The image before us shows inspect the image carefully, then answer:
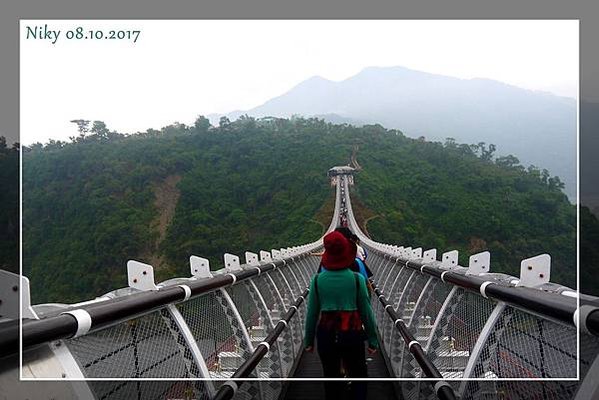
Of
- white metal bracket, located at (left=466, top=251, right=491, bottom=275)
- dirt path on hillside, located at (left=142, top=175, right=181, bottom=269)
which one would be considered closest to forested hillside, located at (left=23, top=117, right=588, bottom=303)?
dirt path on hillside, located at (left=142, top=175, right=181, bottom=269)

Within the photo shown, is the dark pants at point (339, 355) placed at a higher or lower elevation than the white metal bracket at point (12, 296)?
lower

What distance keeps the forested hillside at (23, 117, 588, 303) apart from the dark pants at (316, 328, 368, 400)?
6.18ft

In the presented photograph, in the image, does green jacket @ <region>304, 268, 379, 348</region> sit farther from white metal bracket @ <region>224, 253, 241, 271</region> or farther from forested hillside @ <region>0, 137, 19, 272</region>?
forested hillside @ <region>0, 137, 19, 272</region>

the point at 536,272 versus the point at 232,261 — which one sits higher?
the point at 536,272

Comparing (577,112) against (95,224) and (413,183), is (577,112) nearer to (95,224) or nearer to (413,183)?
(95,224)

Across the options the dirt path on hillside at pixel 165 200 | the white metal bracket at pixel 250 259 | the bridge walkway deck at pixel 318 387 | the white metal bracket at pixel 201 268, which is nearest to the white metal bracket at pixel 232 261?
the white metal bracket at pixel 250 259

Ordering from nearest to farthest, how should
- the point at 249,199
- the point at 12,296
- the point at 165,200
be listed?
the point at 12,296
the point at 165,200
the point at 249,199

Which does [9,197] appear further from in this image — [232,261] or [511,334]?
[511,334]

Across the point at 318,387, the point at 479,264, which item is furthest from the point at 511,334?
the point at 318,387

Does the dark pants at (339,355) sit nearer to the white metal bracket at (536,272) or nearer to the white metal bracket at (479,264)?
the white metal bracket at (479,264)

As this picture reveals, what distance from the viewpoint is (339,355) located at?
2.36m

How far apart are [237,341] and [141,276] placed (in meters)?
1.06

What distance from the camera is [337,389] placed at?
2.41 metres

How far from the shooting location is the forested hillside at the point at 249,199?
1170 cm
